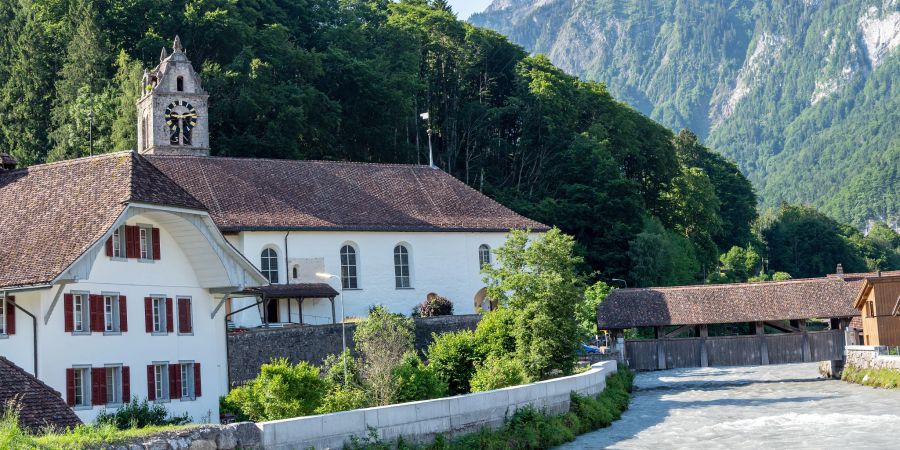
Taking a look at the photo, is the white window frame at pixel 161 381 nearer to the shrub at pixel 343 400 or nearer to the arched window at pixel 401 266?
the shrub at pixel 343 400

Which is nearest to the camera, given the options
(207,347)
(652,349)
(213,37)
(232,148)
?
(207,347)

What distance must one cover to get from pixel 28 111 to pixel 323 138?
16.8m

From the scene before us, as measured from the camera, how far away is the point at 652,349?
58656 millimetres

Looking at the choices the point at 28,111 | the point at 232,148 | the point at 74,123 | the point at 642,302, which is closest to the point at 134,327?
the point at 642,302

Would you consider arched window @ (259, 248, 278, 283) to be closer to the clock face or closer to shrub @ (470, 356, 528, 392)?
the clock face

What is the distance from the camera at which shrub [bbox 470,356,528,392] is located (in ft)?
123

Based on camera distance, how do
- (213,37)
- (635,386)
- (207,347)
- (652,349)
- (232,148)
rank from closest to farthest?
(207,347), (635,386), (652,349), (232,148), (213,37)

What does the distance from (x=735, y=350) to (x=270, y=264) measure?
2061 centimetres

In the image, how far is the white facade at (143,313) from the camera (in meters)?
28.4

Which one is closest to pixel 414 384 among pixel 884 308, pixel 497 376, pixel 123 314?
pixel 497 376

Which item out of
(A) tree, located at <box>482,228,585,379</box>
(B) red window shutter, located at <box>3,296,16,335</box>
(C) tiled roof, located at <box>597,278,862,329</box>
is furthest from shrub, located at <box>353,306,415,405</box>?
(C) tiled roof, located at <box>597,278,862,329</box>

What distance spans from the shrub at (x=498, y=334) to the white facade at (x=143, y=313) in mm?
9270

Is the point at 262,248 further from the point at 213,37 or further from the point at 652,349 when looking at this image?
the point at 213,37

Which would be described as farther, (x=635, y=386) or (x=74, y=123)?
(x=74, y=123)
